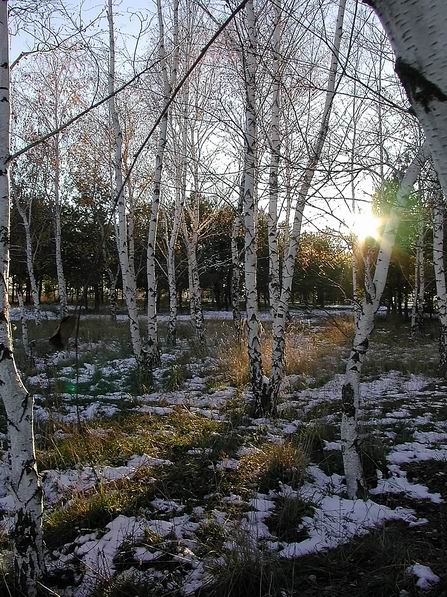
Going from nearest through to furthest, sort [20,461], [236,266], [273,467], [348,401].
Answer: [20,461] < [348,401] < [273,467] < [236,266]

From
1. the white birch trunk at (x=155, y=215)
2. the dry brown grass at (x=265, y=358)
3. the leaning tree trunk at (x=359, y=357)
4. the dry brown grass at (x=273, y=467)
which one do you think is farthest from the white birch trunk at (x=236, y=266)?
the leaning tree trunk at (x=359, y=357)

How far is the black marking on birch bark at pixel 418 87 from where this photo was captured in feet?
2.35

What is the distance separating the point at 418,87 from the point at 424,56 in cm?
4

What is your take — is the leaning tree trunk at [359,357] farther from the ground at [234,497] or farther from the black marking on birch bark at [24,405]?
the black marking on birch bark at [24,405]

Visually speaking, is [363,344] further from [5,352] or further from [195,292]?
[195,292]

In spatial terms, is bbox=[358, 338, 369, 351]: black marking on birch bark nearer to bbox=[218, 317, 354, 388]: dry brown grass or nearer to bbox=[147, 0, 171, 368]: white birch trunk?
bbox=[218, 317, 354, 388]: dry brown grass

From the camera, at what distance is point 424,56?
2.36ft

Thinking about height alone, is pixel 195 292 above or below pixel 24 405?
above

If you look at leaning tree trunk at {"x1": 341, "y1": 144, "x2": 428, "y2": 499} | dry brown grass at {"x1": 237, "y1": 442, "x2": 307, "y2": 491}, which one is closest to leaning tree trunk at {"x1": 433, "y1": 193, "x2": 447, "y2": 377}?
leaning tree trunk at {"x1": 341, "y1": 144, "x2": 428, "y2": 499}

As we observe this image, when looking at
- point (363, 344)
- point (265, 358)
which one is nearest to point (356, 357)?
point (363, 344)

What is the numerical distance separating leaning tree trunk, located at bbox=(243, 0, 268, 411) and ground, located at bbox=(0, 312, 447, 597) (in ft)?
1.55

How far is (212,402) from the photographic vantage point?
22.8ft

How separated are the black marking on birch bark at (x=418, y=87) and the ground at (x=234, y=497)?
80.0 inches

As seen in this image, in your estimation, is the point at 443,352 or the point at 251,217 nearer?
the point at 251,217
